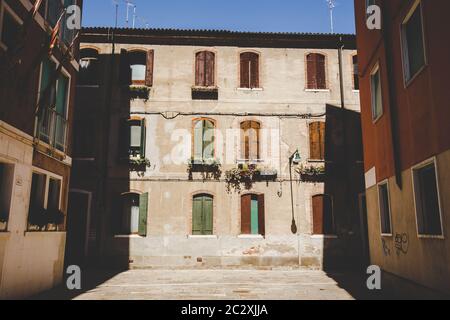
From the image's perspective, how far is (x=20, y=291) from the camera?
9125 millimetres

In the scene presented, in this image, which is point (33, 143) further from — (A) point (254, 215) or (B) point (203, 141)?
(A) point (254, 215)

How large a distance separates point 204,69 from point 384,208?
987 cm

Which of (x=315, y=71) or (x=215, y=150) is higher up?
(x=315, y=71)

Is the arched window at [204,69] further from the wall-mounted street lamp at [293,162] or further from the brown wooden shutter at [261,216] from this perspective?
the brown wooden shutter at [261,216]

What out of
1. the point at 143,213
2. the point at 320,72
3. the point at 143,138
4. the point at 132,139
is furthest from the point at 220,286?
the point at 320,72

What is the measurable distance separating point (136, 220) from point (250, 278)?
A: 5.48 metres

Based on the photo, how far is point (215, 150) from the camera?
54.3 feet

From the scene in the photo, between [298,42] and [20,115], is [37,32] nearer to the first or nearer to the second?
[20,115]

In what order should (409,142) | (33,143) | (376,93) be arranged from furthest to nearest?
1. (376,93)
2. (33,143)
3. (409,142)

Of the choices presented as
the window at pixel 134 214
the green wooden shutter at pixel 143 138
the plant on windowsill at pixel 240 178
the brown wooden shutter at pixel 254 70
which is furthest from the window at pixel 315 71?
the window at pixel 134 214

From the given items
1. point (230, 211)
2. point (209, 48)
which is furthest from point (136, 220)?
point (209, 48)

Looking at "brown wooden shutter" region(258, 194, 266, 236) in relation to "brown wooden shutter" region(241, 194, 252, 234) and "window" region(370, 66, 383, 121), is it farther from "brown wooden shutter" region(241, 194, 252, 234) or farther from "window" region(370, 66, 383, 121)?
"window" region(370, 66, 383, 121)

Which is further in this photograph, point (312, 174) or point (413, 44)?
point (312, 174)

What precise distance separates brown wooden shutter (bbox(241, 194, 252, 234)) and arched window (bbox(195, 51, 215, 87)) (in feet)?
16.8
